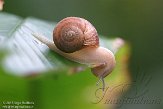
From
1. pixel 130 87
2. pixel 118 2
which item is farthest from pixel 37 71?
pixel 118 2

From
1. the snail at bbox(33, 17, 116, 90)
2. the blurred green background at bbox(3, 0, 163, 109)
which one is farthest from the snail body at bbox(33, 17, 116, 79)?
the blurred green background at bbox(3, 0, 163, 109)

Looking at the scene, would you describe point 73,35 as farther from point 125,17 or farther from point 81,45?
point 125,17

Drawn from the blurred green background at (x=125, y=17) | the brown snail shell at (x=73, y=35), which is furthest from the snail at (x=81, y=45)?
the blurred green background at (x=125, y=17)

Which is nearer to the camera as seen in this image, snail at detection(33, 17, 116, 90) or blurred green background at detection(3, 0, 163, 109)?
snail at detection(33, 17, 116, 90)

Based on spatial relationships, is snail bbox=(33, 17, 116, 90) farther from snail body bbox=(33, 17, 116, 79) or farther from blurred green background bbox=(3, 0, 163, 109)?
blurred green background bbox=(3, 0, 163, 109)

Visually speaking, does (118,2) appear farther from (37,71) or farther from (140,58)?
Result: (37,71)

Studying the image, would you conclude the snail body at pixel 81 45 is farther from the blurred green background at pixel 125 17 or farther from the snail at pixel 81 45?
the blurred green background at pixel 125 17
